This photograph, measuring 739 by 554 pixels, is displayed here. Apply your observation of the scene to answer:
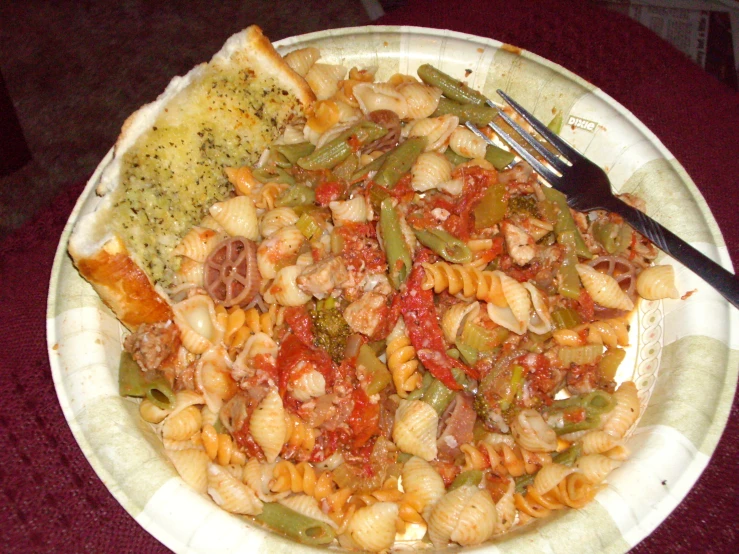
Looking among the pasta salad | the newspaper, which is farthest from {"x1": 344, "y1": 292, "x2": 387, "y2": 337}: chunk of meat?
the newspaper

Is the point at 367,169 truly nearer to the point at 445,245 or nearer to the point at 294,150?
the point at 294,150

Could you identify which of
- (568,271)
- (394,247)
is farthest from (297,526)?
(568,271)

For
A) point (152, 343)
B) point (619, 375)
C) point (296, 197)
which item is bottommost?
point (619, 375)

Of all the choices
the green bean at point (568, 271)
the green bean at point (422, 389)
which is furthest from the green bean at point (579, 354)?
the green bean at point (422, 389)

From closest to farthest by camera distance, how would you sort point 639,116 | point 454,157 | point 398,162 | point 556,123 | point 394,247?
point 394,247 < point 398,162 < point 454,157 < point 556,123 < point 639,116

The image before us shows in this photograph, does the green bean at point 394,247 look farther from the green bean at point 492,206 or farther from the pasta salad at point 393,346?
Result: the green bean at point 492,206
